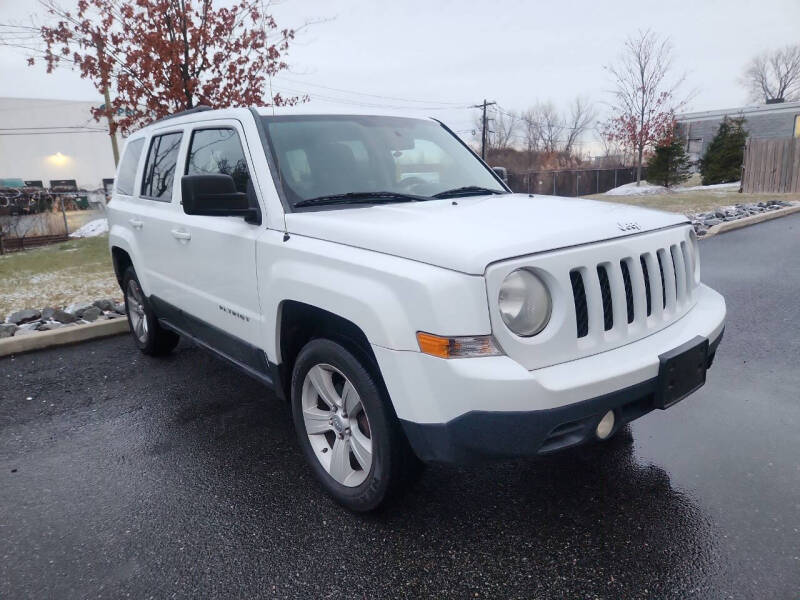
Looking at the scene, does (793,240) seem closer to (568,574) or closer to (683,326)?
(683,326)

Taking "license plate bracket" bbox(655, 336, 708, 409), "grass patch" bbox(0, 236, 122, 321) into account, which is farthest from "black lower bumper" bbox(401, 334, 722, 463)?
"grass patch" bbox(0, 236, 122, 321)

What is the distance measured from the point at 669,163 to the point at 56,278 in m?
29.4

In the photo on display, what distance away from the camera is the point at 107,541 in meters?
2.66

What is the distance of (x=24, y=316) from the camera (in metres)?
6.35

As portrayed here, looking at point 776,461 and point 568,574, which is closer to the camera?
point 568,574

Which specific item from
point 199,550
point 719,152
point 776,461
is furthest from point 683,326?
point 719,152

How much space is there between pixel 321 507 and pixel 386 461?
24.0 inches

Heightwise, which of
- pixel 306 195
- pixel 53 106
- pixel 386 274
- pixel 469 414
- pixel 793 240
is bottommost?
pixel 793 240

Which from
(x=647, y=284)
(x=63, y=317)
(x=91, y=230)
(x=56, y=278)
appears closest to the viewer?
(x=647, y=284)

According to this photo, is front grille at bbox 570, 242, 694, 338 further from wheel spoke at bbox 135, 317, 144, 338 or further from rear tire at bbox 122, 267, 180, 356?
wheel spoke at bbox 135, 317, 144, 338

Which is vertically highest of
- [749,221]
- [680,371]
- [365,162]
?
[365,162]

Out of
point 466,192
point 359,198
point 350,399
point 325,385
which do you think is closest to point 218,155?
point 359,198

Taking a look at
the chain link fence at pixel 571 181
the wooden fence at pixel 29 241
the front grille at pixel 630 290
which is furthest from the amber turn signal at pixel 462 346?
the chain link fence at pixel 571 181

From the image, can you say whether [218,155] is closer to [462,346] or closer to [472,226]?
[472,226]
